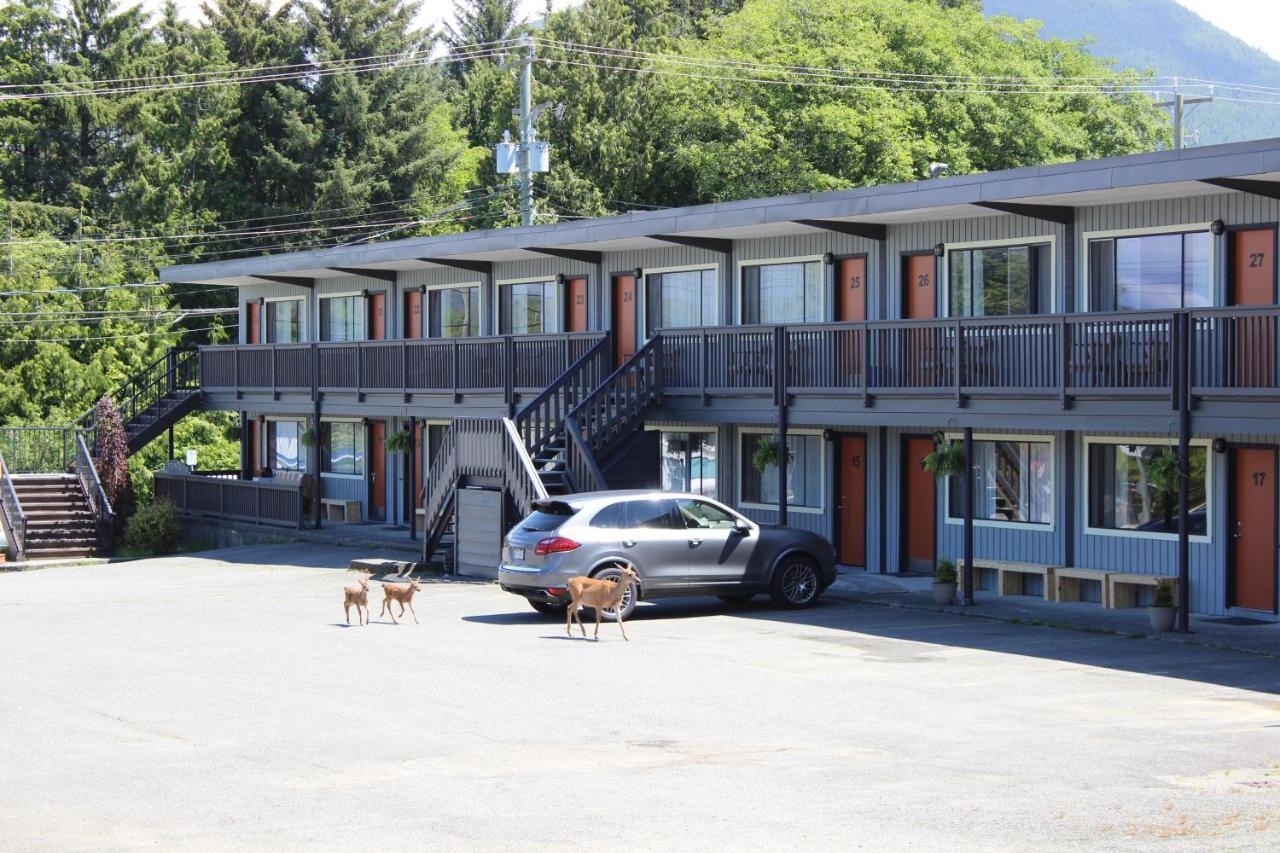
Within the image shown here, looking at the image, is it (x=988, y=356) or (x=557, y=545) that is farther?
(x=988, y=356)

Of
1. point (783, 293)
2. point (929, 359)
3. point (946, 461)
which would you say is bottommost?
point (946, 461)

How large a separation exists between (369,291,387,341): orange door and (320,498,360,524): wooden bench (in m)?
4.04

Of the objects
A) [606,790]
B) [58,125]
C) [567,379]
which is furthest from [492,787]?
[58,125]

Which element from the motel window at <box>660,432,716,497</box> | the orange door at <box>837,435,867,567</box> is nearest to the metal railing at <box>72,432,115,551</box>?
the motel window at <box>660,432,716,497</box>

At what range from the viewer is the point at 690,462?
3278 centimetres

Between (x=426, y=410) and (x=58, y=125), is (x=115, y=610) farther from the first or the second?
(x=58, y=125)

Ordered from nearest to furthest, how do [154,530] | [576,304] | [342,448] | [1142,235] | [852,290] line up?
[1142,235], [852,290], [576,304], [154,530], [342,448]

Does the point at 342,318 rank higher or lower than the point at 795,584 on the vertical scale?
higher

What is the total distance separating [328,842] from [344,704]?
5643 mm

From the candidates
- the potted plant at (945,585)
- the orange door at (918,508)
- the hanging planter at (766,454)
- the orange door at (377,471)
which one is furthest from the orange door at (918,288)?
the orange door at (377,471)

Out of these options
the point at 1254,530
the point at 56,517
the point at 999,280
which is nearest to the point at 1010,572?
the point at 1254,530

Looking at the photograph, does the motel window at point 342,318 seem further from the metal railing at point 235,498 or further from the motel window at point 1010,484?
the motel window at point 1010,484

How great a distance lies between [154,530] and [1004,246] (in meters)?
21.1

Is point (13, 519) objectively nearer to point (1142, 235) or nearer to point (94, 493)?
point (94, 493)
